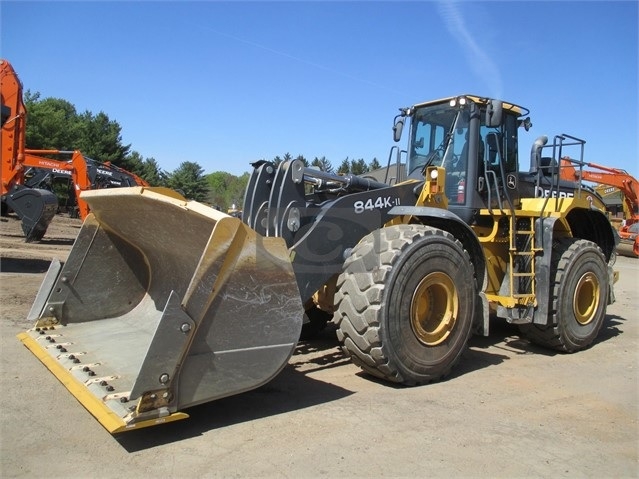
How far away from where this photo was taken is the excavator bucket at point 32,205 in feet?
43.5

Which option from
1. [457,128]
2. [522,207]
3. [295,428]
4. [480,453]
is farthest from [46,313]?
[522,207]

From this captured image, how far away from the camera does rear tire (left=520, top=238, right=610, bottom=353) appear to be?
608 cm

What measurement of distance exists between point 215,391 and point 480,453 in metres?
1.68

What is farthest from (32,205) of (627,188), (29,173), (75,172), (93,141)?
(93,141)

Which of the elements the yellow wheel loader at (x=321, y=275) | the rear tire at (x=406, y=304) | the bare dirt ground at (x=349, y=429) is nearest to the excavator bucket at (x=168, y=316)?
the yellow wheel loader at (x=321, y=275)

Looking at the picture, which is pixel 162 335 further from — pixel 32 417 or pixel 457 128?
pixel 457 128

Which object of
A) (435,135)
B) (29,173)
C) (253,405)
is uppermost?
(435,135)

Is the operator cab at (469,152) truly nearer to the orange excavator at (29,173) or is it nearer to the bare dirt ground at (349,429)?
the bare dirt ground at (349,429)

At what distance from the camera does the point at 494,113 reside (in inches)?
217

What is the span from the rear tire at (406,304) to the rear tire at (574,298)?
1723 mm

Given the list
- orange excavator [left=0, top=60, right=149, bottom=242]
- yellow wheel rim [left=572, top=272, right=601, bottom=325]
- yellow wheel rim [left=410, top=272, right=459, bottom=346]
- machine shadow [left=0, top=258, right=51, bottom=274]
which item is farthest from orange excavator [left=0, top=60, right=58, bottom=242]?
yellow wheel rim [left=572, top=272, right=601, bottom=325]

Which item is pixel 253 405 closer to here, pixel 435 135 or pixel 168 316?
pixel 168 316

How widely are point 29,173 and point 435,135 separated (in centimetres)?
1475

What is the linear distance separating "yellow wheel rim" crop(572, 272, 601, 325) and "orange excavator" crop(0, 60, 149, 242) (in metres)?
5.91
